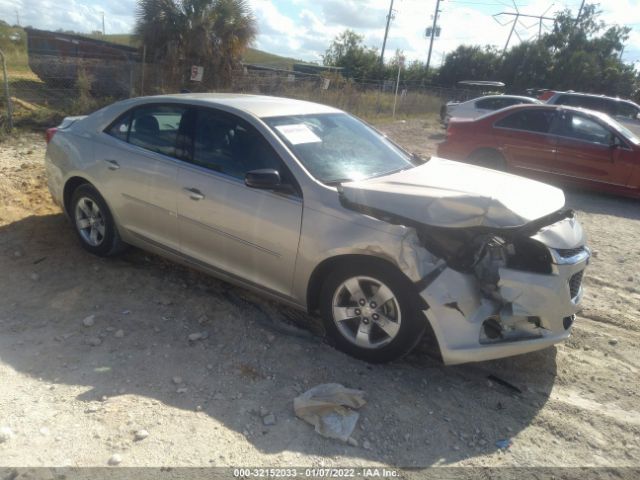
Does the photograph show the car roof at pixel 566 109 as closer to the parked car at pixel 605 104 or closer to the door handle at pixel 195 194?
the parked car at pixel 605 104

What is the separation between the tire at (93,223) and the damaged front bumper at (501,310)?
3.04m

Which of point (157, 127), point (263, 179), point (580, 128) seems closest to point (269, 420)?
point (263, 179)

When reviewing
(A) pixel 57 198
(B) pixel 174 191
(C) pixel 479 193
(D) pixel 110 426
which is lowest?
(D) pixel 110 426

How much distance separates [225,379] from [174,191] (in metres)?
1.65

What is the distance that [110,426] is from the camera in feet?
9.19

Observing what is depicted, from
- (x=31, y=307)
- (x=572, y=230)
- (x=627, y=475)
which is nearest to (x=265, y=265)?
(x=31, y=307)

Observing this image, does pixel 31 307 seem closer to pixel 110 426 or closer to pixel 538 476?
pixel 110 426

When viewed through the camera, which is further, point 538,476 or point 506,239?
point 506,239

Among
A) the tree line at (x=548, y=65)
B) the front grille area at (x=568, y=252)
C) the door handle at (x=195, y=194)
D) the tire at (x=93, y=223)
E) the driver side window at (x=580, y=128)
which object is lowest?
the tire at (x=93, y=223)

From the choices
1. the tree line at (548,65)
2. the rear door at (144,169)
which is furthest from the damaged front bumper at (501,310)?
the tree line at (548,65)

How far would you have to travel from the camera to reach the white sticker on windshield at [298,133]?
3.86 meters

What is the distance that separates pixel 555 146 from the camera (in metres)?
8.84

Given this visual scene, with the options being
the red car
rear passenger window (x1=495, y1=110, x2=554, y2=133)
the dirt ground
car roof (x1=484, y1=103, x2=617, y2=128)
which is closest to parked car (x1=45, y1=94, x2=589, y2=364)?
the dirt ground

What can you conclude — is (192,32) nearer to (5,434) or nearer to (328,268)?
(328,268)
